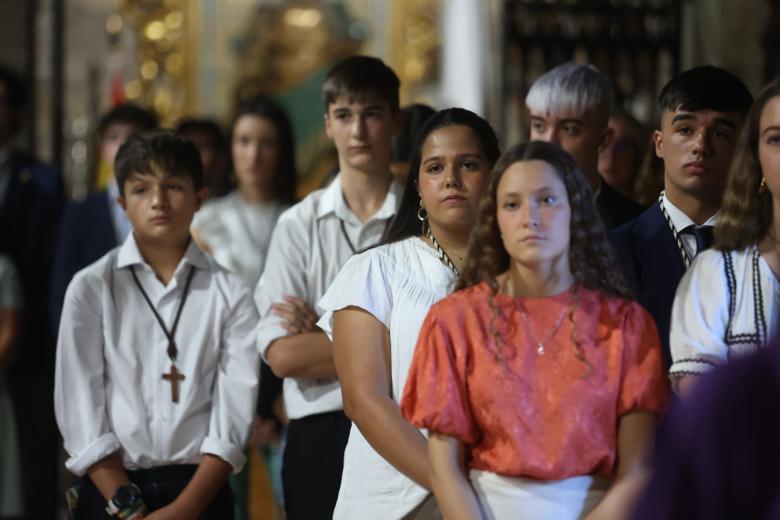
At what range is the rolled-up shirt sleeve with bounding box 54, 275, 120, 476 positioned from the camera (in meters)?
3.76

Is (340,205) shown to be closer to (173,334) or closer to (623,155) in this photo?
(173,334)

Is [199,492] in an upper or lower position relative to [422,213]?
lower

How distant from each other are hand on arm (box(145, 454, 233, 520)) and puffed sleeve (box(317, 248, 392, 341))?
0.59 meters

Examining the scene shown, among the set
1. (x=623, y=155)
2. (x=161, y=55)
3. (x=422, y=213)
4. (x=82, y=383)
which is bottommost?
(x=82, y=383)

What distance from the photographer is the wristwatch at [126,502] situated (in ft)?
12.1

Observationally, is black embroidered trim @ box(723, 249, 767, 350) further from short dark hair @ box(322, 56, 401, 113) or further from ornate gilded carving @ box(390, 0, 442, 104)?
ornate gilded carving @ box(390, 0, 442, 104)

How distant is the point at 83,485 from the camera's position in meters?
3.88

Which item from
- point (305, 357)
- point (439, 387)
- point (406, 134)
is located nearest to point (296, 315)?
point (305, 357)

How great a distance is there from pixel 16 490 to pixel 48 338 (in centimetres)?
76

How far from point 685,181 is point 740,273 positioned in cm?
67

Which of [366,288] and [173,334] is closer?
[366,288]

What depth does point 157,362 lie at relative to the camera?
3.85 meters

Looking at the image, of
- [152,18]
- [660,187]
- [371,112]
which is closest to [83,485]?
[371,112]

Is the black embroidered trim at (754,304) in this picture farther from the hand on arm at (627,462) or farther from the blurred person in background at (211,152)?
the blurred person in background at (211,152)
